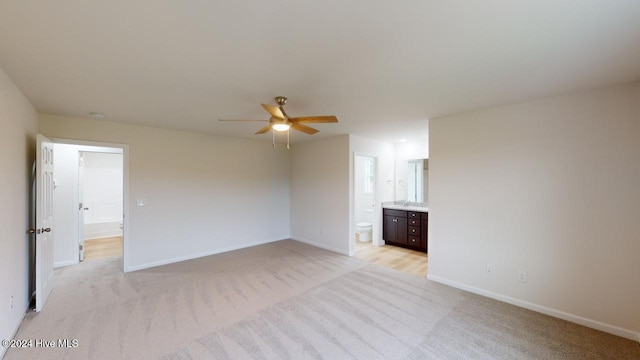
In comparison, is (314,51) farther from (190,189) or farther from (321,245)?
(321,245)

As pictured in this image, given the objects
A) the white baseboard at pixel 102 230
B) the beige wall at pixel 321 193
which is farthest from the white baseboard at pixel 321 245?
the white baseboard at pixel 102 230

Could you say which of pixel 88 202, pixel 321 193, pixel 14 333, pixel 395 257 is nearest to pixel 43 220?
pixel 14 333

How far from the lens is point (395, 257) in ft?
15.9

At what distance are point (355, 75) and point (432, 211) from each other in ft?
8.22

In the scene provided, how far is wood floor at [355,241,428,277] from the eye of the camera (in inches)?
168

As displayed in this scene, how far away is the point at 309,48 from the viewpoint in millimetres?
1826

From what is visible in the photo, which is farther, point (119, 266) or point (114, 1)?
point (119, 266)

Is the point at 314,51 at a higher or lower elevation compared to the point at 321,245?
higher

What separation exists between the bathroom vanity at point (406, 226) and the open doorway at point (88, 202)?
5.02 m

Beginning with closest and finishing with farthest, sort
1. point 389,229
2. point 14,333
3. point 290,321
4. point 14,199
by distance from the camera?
point 14,333
point 14,199
point 290,321
point 389,229

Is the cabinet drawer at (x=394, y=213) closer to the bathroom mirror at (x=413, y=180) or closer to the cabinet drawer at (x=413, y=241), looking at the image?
the cabinet drawer at (x=413, y=241)

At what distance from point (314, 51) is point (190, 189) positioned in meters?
3.96

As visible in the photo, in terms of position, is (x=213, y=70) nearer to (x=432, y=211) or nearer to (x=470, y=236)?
(x=432, y=211)

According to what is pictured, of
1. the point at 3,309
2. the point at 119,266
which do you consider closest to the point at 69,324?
the point at 3,309
